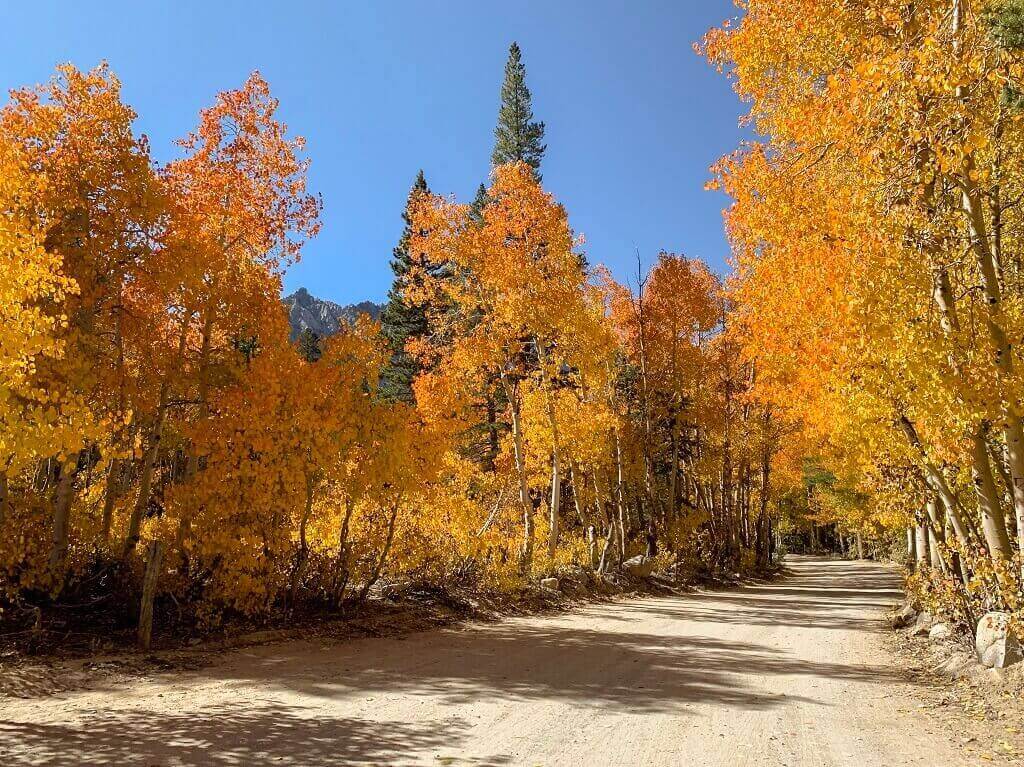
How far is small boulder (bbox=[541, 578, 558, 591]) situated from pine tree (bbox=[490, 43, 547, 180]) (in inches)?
831

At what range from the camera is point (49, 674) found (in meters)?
6.16

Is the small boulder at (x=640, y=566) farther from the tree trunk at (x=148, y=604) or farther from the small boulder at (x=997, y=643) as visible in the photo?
the tree trunk at (x=148, y=604)

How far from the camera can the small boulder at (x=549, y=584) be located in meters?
13.6

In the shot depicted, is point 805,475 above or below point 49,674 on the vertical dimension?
above

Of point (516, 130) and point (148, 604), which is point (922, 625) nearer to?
point (148, 604)

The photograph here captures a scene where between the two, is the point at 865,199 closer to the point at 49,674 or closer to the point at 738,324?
the point at 738,324

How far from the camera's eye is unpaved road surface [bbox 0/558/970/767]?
424cm

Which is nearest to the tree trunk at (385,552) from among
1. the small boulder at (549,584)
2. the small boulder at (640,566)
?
the small boulder at (549,584)

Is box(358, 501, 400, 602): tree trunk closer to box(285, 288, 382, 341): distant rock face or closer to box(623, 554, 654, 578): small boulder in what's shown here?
box(623, 554, 654, 578): small boulder

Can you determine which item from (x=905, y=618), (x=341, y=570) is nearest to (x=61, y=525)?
(x=341, y=570)

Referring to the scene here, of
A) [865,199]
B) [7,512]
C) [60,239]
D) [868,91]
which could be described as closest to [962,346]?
[865,199]

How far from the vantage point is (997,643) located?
639 cm

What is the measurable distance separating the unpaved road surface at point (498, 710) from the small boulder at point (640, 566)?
868cm

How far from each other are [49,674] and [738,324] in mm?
11123
